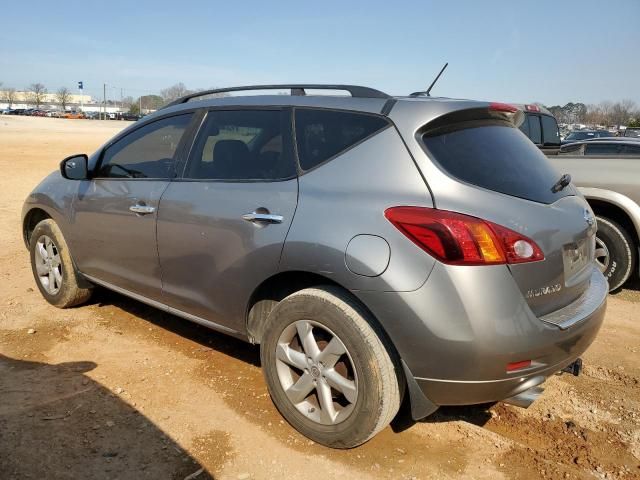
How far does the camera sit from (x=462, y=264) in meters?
2.33

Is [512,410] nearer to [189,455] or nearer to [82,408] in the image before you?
[189,455]

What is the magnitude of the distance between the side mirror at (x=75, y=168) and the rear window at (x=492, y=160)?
2.69 meters

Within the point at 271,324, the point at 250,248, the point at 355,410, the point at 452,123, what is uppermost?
the point at 452,123

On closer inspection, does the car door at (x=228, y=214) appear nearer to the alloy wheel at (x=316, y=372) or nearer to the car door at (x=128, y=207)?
the car door at (x=128, y=207)

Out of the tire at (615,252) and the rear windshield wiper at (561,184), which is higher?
the rear windshield wiper at (561,184)

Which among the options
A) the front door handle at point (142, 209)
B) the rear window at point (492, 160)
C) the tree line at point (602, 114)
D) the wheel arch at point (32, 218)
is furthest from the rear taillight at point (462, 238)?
the tree line at point (602, 114)

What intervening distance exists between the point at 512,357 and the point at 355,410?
0.75m

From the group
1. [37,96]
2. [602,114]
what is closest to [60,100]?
[37,96]

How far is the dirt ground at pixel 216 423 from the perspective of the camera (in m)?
2.66

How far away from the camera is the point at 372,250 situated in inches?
97.3

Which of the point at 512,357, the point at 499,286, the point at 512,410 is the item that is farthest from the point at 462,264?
the point at 512,410

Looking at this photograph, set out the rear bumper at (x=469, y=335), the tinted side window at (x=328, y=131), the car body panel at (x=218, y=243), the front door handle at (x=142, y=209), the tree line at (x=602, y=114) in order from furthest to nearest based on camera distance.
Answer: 1. the tree line at (x=602, y=114)
2. the front door handle at (x=142, y=209)
3. the car body panel at (x=218, y=243)
4. the tinted side window at (x=328, y=131)
5. the rear bumper at (x=469, y=335)

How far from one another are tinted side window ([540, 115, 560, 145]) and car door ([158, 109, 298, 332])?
19.6ft

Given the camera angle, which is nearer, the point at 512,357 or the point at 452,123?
the point at 512,357
